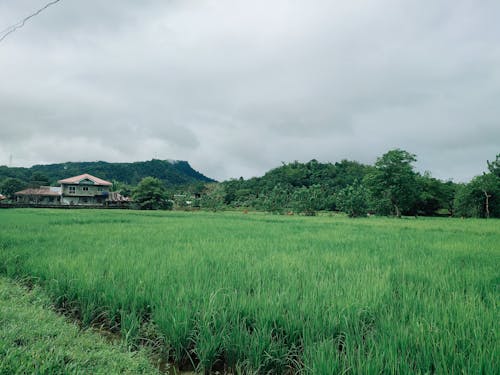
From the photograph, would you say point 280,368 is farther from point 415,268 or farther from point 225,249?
point 225,249

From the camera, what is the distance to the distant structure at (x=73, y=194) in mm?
45250

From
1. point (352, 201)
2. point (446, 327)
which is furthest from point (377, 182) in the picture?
point (446, 327)

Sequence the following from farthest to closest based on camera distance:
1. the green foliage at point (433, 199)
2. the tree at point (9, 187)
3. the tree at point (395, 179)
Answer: the tree at point (9, 187), the green foliage at point (433, 199), the tree at point (395, 179)

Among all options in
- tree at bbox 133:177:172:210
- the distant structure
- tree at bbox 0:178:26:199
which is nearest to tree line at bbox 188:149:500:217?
tree at bbox 133:177:172:210

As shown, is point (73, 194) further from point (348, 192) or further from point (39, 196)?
point (348, 192)

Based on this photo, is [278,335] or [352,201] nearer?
[278,335]

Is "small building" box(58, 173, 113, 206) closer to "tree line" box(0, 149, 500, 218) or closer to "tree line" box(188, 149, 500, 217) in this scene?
"tree line" box(0, 149, 500, 218)

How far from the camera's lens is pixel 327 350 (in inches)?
68.9

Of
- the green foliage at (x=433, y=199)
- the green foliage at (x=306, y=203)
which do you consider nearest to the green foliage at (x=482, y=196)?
the green foliage at (x=433, y=199)

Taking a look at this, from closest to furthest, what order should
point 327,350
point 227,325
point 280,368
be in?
point 327,350
point 280,368
point 227,325

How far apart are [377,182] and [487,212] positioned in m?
14.8

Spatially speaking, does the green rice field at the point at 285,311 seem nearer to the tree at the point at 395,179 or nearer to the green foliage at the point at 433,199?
the tree at the point at 395,179

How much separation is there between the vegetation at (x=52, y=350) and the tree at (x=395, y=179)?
2881 cm

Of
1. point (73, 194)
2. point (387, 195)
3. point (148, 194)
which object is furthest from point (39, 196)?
point (387, 195)
